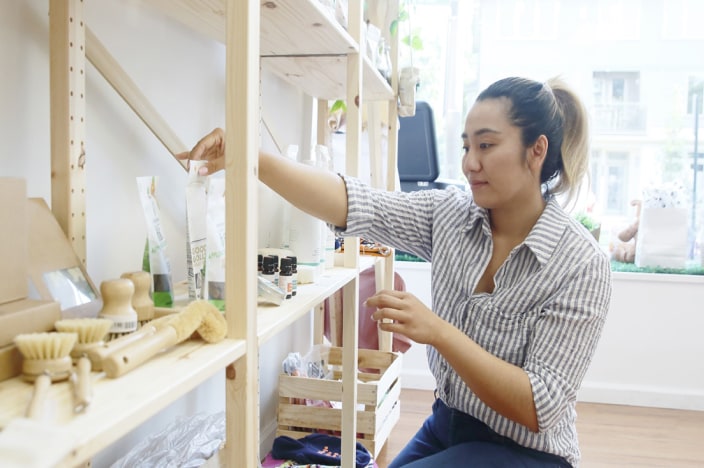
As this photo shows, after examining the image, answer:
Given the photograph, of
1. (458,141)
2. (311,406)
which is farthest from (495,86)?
(458,141)

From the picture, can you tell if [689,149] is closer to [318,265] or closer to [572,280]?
[572,280]

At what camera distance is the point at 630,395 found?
308 cm

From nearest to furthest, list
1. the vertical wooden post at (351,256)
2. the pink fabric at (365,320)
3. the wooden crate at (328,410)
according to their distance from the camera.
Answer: the vertical wooden post at (351,256)
the wooden crate at (328,410)
the pink fabric at (365,320)

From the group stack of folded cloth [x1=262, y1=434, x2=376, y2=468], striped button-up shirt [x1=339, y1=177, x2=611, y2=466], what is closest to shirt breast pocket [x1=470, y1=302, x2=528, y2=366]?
striped button-up shirt [x1=339, y1=177, x2=611, y2=466]

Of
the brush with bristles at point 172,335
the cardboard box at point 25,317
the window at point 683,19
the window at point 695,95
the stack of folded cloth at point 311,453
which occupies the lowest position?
the stack of folded cloth at point 311,453

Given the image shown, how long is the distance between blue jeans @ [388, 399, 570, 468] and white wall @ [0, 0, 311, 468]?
0.55 metres

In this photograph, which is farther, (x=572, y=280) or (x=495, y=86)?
(x=495, y=86)

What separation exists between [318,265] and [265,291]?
328 millimetres

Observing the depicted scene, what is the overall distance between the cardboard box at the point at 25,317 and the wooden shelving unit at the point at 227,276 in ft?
0.15

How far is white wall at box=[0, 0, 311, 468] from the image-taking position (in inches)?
32.6

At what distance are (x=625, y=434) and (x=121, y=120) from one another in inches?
100

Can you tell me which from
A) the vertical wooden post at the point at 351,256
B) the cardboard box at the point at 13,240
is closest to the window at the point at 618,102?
the vertical wooden post at the point at 351,256

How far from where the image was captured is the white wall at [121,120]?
0.83 meters

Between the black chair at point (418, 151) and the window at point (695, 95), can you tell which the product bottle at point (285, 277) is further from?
the window at point (695, 95)
